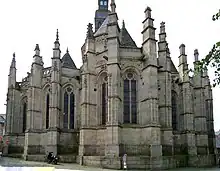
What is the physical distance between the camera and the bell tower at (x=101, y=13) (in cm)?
4656

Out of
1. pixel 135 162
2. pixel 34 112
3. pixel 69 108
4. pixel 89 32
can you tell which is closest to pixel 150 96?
pixel 135 162

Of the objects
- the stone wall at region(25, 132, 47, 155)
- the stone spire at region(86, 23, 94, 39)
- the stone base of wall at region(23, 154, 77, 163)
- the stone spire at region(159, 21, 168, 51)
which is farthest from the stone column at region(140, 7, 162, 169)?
the stone wall at region(25, 132, 47, 155)

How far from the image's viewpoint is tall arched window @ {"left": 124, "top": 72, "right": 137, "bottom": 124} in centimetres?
2493

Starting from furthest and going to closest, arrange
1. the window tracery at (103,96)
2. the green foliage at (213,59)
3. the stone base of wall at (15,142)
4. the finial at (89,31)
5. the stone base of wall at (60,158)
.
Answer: the stone base of wall at (15,142)
the finial at (89,31)
the stone base of wall at (60,158)
the window tracery at (103,96)
the green foliage at (213,59)

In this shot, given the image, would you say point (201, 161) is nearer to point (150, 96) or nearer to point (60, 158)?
point (150, 96)

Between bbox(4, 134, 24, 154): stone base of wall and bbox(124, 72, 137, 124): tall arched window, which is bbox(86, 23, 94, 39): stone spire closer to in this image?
bbox(124, 72, 137, 124): tall arched window

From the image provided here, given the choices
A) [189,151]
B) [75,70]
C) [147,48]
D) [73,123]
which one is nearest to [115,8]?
[147,48]

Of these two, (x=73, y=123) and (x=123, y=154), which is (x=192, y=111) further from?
(x=73, y=123)

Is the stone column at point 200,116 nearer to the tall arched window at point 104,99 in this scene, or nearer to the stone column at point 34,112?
the tall arched window at point 104,99

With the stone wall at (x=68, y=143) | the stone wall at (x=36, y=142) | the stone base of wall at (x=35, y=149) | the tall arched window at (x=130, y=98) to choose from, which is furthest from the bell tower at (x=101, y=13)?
the stone base of wall at (x=35, y=149)

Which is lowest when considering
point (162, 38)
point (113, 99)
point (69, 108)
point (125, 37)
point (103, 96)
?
point (69, 108)

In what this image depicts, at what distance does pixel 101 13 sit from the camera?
47906 millimetres

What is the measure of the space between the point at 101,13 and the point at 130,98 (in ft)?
86.0

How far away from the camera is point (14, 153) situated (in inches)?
1241
